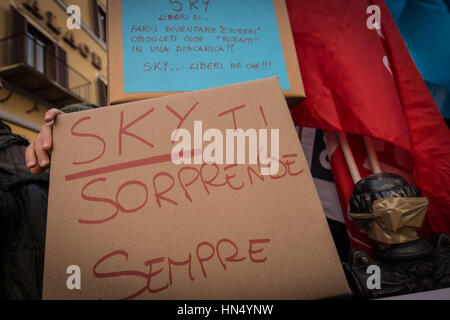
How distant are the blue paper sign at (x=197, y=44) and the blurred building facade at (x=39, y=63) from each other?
359 cm

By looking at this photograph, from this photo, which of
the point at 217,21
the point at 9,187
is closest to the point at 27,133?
the point at 9,187

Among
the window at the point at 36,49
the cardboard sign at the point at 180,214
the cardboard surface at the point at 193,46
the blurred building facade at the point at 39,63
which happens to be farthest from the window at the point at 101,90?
the cardboard sign at the point at 180,214

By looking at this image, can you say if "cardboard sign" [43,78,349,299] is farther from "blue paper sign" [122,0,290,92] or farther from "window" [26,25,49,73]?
"window" [26,25,49,73]

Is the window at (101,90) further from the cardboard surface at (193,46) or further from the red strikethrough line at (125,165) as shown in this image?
the red strikethrough line at (125,165)

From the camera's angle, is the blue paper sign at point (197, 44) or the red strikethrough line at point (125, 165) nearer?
the red strikethrough line at point (125, 165)

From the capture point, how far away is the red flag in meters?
0.81

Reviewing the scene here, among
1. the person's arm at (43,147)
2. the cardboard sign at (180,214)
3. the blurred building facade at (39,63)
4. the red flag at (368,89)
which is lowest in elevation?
the cardboard sign at (180,214)

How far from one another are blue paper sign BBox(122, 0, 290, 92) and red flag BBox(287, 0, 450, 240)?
8.7 inches

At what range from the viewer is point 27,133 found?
4.48 m

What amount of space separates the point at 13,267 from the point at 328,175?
4.00ft

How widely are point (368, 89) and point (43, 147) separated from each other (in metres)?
0.98

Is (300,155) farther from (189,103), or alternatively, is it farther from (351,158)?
(351,158)

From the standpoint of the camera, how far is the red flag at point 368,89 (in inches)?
31.8

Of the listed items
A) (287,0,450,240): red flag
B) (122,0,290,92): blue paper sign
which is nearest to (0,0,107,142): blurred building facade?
(122,0,290,92): blue paper sign
